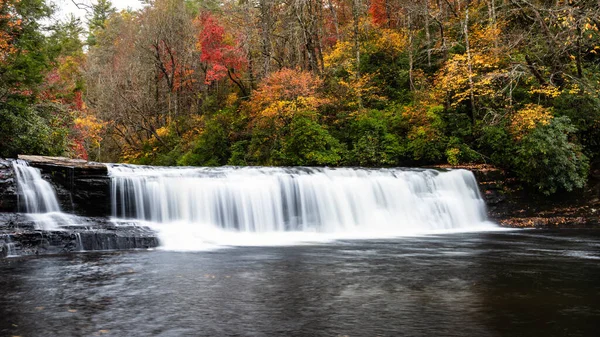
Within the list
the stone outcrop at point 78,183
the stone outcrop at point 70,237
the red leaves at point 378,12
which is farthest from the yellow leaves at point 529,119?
the red leaves at point 378,12

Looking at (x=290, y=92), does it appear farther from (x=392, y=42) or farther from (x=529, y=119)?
(x=529, y=119)

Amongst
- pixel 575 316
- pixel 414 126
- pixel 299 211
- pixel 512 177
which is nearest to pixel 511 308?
pixel 575 316

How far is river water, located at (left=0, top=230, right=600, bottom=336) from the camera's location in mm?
4750

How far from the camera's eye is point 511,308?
5402mm

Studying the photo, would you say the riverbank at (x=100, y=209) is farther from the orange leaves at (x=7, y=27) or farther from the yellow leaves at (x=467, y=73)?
the orange leaves at (x=7, y=27)

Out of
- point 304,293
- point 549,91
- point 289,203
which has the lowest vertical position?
point 304,293

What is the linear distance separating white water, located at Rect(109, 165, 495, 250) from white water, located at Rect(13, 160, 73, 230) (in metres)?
1.70

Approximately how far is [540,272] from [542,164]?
11.3 m

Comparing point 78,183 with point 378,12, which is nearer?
point 78,183

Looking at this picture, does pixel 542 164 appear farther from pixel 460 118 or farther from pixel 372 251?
pixel 372 251

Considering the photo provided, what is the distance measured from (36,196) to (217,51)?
21218 millimetres

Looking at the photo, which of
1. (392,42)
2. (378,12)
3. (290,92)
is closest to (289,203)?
(290,92)

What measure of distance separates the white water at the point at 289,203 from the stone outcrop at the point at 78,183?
34cm

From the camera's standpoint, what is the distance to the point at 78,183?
13328 mm
